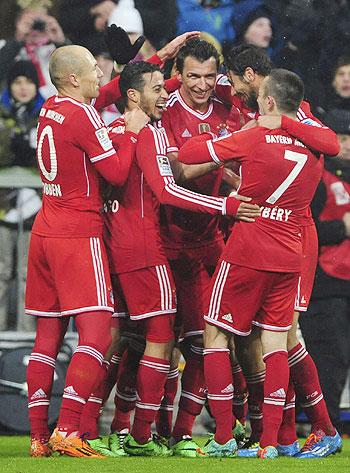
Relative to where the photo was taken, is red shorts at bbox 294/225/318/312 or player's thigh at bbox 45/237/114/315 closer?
player's thigh at bbox 45/237/114/315

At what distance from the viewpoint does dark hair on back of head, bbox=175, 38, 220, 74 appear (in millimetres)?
8188

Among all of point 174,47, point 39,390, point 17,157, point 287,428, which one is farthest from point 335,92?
point 39,390

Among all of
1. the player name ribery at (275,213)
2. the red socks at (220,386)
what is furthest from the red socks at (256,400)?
the player name ribery at (275,213)

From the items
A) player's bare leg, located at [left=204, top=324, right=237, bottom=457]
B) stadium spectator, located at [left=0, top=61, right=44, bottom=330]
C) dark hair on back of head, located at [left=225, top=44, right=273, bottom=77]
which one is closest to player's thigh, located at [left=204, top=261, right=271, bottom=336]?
player's bare leg, located at [left=204, top=324, right=237, bottom=457]

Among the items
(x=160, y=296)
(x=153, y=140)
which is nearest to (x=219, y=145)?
(x=153, y=140)

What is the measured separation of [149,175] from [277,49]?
3.84 m

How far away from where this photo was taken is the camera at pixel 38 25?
10.9 meters

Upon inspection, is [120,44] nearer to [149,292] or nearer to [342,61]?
[149,292]

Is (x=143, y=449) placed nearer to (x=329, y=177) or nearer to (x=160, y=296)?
(x=160, y=296)

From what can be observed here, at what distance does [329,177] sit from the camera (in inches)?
418

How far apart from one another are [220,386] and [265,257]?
77 cm

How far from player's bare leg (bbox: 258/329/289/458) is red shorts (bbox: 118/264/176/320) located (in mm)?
655

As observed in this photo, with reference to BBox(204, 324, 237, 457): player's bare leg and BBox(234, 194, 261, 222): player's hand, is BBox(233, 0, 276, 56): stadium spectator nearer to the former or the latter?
BBox(234, 194, 261, 222): player's hand

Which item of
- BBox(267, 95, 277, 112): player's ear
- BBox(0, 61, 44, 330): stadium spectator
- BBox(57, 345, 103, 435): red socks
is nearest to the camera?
BBox(57, 345, 103, 435): red socks
